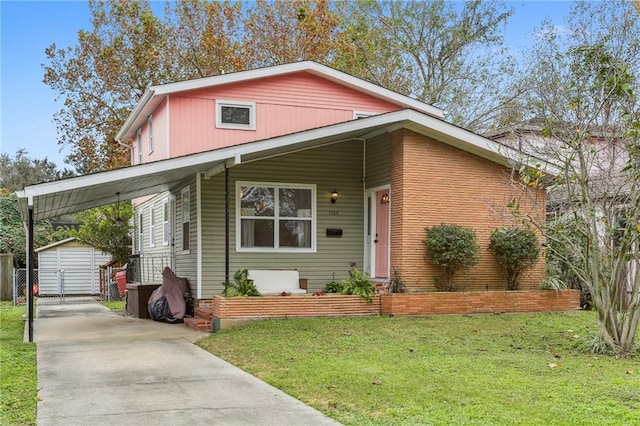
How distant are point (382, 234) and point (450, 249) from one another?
1919mm

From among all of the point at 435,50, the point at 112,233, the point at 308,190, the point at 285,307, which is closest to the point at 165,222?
the point at 308,190

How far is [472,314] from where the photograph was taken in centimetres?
1182

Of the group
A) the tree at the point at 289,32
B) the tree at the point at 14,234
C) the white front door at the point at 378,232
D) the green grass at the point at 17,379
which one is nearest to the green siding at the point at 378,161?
the white front door at the point at 378,232

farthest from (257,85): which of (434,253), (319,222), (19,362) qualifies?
(19,362)

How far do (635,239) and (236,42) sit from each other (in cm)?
2064

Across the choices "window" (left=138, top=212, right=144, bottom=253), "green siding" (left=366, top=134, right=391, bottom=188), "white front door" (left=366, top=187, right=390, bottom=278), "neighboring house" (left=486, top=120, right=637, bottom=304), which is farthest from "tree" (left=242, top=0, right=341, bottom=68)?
"white front door" (left=366, top=187, right=390, bottom=278)

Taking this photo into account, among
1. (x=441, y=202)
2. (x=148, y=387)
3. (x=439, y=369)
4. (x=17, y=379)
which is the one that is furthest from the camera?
(x=441, y=202)

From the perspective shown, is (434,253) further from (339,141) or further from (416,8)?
(416,8)

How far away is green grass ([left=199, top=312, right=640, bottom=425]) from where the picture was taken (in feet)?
17.0

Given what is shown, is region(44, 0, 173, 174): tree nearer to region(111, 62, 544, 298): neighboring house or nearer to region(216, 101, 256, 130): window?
region(111, 62, 544, 298): neighboring house

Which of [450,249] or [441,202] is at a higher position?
[441,202]

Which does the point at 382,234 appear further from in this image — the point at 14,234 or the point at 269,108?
the point at 14,234

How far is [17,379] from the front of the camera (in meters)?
6.54

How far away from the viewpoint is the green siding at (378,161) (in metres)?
13.0
